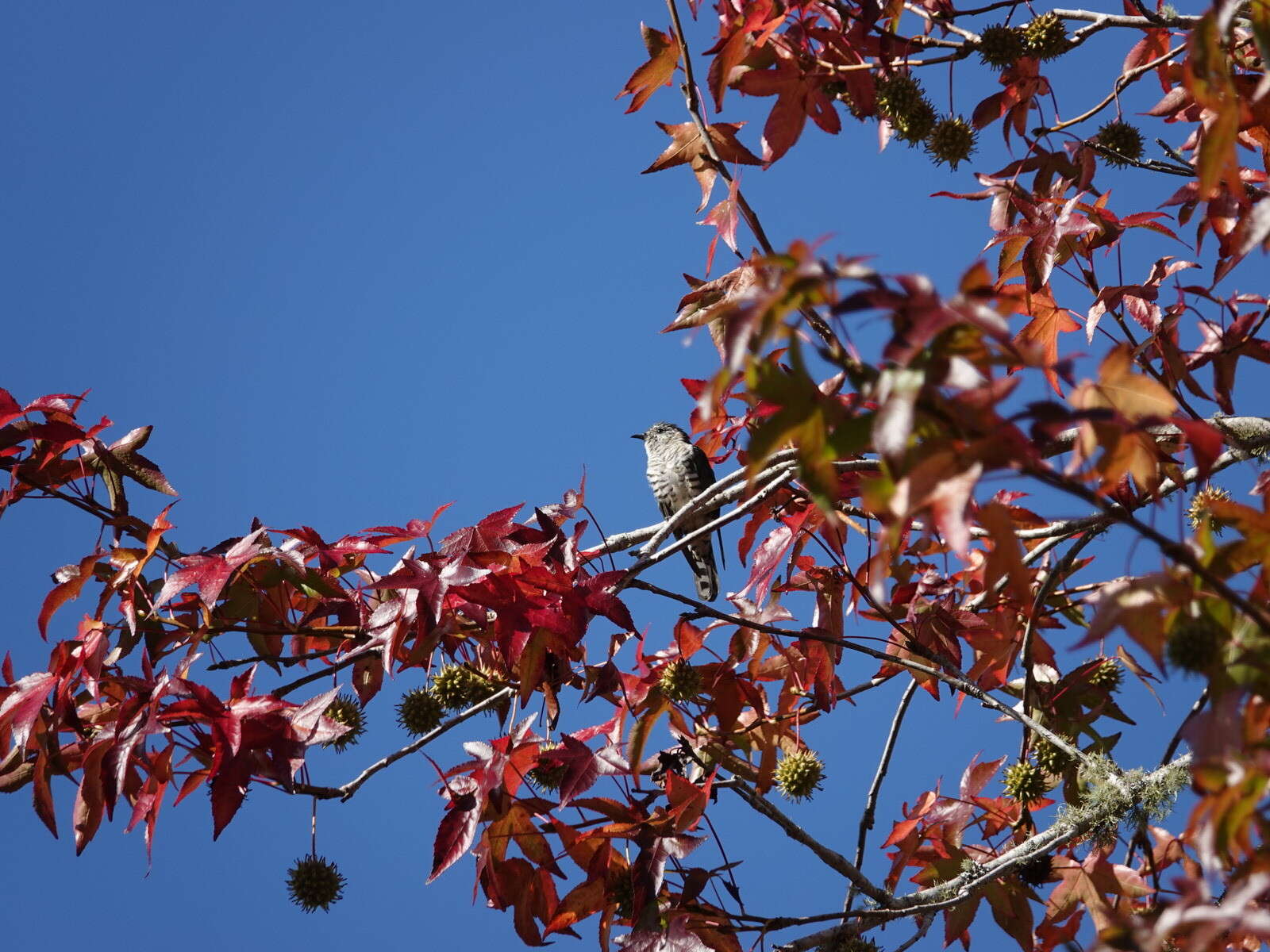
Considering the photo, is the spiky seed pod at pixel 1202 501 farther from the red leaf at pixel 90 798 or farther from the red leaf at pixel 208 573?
the red leaf at pixel 90 798

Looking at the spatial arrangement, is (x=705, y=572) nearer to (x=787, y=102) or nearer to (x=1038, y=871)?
(x=1038, y=871)

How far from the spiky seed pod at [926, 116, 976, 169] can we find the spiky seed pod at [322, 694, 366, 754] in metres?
2.34

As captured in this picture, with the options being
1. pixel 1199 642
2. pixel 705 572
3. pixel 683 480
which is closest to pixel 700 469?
pixel 683 480

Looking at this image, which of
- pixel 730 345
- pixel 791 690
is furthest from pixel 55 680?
pixel 730 345

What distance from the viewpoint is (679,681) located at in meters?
3.21

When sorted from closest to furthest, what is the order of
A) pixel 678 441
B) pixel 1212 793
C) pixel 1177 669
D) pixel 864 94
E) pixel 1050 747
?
1. pixel 1212 793
2. pixel 1177 669
3. pixel 864 94
4. pixel 1050 747
5. pixel 678 441

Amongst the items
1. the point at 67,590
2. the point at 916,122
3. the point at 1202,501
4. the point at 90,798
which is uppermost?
the point at 916,122

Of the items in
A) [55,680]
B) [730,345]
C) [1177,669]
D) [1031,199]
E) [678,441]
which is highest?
[678,441]

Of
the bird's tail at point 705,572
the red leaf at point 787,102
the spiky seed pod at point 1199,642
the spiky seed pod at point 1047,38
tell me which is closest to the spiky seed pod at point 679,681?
the red leaf at point 787,102

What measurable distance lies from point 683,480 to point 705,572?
2.09ft

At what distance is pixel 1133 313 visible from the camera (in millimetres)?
3176

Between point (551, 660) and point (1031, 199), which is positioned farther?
point (1031, 199)

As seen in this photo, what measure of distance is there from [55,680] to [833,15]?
2.68 metres

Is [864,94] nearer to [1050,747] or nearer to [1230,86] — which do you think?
[1230,86]
